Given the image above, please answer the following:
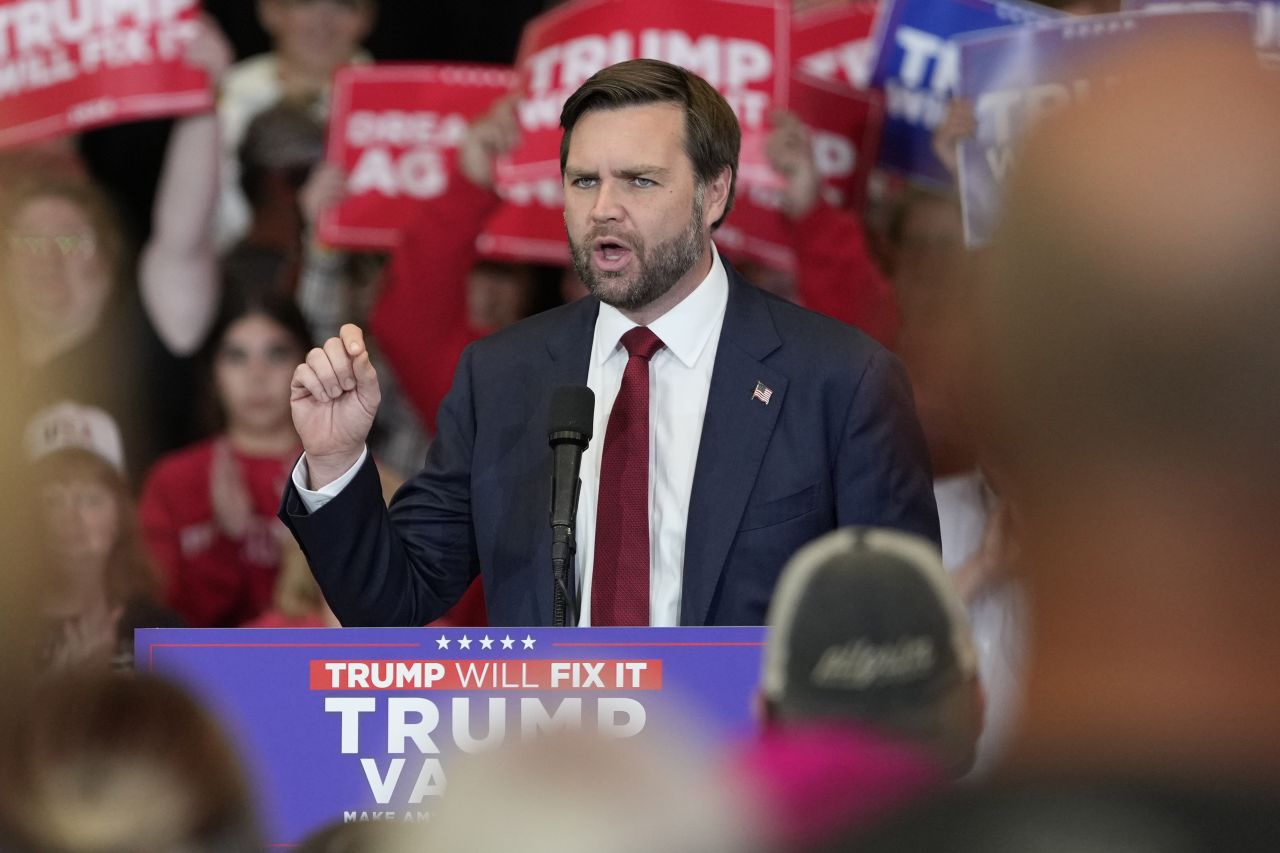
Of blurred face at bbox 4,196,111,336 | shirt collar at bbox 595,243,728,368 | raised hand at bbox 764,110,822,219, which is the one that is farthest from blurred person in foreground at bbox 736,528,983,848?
blurred face at bbox 4,196,111,336

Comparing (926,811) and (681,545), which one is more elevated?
(926,811)

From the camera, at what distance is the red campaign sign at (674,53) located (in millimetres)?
4465

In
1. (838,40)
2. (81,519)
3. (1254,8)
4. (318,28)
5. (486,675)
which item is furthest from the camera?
(318,28)

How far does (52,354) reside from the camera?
503 centimetres

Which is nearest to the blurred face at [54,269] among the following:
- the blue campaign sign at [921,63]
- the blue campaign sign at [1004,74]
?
the blue campaign sign at [921,63]

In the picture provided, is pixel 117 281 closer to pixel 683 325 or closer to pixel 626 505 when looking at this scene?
pixel 683 325

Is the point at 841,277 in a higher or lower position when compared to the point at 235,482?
higher

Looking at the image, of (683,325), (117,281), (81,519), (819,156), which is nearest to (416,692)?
(683,325)

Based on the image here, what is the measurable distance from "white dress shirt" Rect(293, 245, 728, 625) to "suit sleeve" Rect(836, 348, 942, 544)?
23 cm

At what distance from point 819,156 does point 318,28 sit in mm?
1626

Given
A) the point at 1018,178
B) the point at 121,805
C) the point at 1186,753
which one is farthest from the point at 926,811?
the point at 121,805

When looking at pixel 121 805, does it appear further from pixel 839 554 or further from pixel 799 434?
pixel 799 434

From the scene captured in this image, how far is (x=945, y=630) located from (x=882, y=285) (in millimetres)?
3398

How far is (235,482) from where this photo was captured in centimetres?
490
